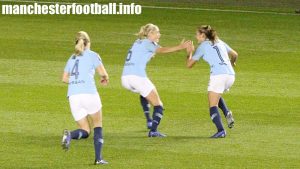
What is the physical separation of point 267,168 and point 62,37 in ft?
63.4

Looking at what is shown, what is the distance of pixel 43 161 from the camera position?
53.6 ft

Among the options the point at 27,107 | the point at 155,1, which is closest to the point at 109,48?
the point at 27,107

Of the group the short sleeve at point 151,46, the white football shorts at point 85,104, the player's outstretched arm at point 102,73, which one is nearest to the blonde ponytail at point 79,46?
the player's outstretched arm at point 102,73

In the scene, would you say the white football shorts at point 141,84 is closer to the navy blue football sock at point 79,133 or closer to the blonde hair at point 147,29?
the blonde hair at point 147,29

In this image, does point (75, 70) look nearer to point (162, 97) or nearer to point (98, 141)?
point (98, 141)

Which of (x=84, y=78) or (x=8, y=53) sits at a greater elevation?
(x=84, y=78)

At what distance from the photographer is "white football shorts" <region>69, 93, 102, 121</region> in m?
15.9

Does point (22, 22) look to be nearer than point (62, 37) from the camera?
No

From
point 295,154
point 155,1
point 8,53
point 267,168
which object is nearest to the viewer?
point 267,168

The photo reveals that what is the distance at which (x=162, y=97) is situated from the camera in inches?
917

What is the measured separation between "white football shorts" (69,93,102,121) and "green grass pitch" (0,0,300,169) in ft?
2.61

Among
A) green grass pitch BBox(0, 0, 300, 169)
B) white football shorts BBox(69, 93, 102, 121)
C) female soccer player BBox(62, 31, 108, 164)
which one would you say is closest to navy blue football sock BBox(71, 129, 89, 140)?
female soccer player BBox(62, 31, 108, 164)

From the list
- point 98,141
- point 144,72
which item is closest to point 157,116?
point 144,72

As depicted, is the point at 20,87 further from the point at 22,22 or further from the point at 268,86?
the point at 22,22
